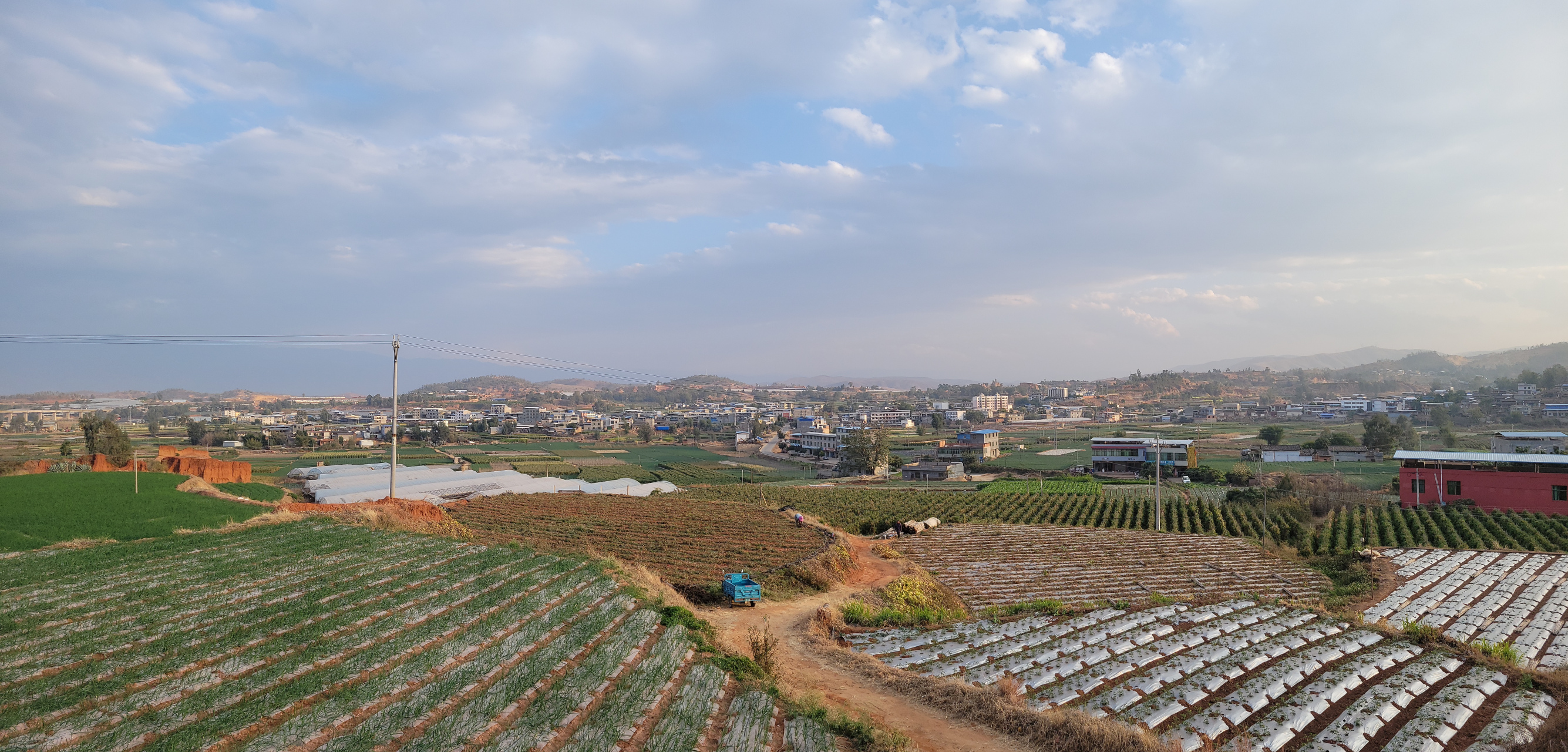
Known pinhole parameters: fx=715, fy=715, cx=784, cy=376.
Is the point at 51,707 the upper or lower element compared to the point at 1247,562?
upper

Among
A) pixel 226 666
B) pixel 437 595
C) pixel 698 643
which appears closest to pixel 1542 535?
pixel 698 643

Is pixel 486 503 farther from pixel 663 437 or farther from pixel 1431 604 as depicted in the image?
pixel 663 437

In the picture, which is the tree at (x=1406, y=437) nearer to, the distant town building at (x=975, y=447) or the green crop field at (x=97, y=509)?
the distant town building at (x=975, y=447)

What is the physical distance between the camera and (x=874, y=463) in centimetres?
6284

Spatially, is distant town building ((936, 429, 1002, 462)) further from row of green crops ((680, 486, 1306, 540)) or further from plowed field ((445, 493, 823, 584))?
plowed field ((445, 493, 823, 584))

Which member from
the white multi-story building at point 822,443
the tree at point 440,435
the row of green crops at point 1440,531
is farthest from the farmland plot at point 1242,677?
the tree at point 440,435

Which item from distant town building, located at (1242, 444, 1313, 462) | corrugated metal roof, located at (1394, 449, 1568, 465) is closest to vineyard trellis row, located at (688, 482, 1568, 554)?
corrugated metal roof, located at (1394, 449, 1568, 465)

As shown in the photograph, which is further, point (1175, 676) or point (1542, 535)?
point (1542, 535)

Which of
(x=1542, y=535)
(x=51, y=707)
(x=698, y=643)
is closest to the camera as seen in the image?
(x=51, y=707)

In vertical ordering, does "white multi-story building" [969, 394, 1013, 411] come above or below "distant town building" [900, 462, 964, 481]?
above

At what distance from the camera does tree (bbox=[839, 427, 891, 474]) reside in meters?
63.1

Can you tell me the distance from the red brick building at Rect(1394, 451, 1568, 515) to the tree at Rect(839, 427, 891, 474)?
115ft

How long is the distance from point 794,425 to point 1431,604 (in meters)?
94.9

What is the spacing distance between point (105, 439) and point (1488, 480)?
71081 millimetres
